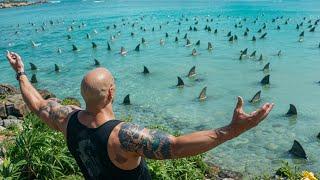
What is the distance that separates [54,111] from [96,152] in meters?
1.05

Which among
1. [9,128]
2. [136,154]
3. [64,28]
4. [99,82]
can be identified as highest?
[99,82]

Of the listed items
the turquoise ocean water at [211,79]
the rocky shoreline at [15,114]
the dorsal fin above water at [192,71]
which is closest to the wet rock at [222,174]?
the rocky shoreline at [15,114]

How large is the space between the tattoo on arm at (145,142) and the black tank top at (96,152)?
17 cm

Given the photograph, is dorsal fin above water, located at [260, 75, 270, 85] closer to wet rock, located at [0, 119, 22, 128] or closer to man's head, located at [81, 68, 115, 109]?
wet rock, located at [0, 119, 22, 128]

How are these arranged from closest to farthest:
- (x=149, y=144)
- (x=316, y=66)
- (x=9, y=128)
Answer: (x=149, y=144), (x=9, y=128), (x=316, y=66)

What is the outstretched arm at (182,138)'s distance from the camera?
4.14 m

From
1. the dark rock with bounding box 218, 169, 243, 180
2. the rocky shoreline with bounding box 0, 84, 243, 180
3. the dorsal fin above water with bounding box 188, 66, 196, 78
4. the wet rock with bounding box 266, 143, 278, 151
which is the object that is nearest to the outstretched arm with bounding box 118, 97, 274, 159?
the rocky shoreline with bounding box 0, 84, 243, 180

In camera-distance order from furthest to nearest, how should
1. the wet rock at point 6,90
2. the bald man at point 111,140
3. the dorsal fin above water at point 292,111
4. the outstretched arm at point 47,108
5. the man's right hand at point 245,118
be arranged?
the wet rock at point 6,90
the dorsal fin above water at point 292,111
the outstretched arm at point 47,108
the bald man at point 111,140
the man's right hand at point 245,118

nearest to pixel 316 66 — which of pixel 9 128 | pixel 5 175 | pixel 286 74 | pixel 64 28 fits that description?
pixel 286 74

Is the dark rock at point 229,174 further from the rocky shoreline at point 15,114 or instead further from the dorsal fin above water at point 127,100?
the dorsal fin above water at point 127,100

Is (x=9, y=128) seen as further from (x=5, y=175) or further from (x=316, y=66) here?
(x=316, y=66)

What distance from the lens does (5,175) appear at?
29.8 ft

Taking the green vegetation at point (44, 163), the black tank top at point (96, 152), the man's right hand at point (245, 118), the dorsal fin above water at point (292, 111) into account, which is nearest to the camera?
the man's right hand at point (245, 118)

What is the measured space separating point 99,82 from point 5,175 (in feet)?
17.6
